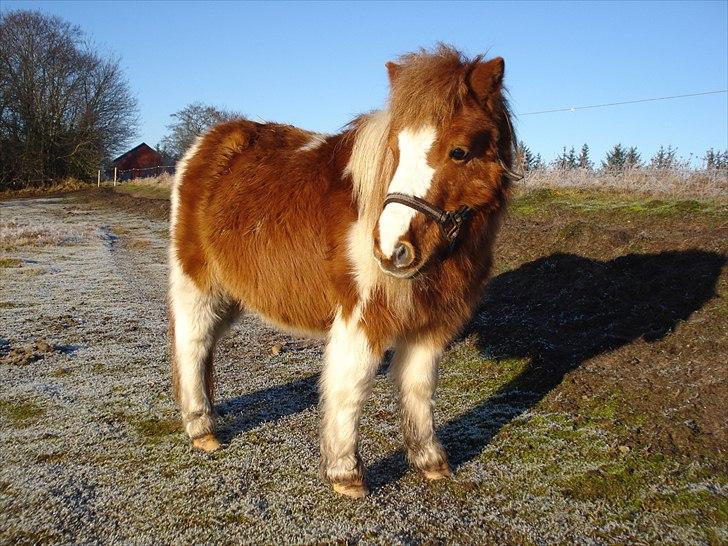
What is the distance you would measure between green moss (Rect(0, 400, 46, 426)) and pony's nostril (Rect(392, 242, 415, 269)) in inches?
139

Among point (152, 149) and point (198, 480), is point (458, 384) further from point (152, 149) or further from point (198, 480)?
point (152, 149)

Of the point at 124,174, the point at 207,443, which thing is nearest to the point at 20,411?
the point at 207,443

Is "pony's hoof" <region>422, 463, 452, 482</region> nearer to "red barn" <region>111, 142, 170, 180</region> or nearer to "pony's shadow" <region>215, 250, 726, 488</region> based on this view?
"pony's shadow" <region>215, 250, 726, 488</region>

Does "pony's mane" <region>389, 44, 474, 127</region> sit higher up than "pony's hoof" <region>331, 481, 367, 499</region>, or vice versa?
"pony's mane" <region>389, 44, 474, 127</region>

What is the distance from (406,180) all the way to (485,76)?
76cm

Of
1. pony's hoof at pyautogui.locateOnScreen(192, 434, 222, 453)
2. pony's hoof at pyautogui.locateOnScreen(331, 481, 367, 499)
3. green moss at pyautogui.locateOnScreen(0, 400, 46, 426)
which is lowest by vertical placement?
green moss at pyautogui.locateOnScreen(0, 400, 46, 426)

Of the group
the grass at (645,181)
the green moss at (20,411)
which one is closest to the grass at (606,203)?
the grass at (645,181)

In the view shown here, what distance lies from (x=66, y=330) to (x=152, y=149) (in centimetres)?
6191

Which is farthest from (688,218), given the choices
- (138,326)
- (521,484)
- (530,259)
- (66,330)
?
(66,330)

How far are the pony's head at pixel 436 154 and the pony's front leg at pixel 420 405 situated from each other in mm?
918

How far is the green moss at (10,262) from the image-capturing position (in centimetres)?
1132

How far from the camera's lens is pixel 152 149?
208 ft

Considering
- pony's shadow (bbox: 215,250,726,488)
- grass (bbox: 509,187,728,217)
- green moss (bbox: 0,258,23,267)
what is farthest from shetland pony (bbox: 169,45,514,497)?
green moss (bbox: 0,258,23,267)

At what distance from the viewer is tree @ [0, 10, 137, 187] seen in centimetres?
4156
